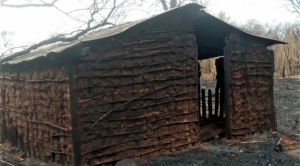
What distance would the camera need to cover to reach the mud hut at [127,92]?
8.30 meters

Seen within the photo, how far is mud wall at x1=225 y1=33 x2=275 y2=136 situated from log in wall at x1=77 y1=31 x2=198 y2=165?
1.58 meters

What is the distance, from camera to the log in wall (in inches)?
329

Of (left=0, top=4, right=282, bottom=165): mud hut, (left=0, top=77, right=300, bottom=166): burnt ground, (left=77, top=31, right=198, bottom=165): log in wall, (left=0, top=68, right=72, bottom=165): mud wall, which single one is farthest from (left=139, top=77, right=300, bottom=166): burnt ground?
(left=0, top=68, right=72, bottom=165): mud wall

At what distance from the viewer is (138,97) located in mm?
9164

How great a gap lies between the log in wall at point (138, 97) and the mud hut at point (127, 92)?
2 cm

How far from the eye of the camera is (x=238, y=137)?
11.5 metres

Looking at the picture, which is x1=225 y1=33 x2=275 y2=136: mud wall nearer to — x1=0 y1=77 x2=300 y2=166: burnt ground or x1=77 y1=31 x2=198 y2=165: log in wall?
x1=0 y1=77 x2=300 y2=166: burnt ground

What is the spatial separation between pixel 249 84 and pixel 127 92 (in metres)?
4.69

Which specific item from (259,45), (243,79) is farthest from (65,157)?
(259,45)

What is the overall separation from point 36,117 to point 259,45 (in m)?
7.33

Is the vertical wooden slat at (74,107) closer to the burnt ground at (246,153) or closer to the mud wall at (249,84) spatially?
the burnt ground at (246,153)

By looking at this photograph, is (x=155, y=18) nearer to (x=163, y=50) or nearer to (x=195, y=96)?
(x=163, y=50)

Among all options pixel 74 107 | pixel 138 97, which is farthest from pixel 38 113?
pixel 138 97

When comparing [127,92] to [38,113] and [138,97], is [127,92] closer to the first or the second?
[138,97]
